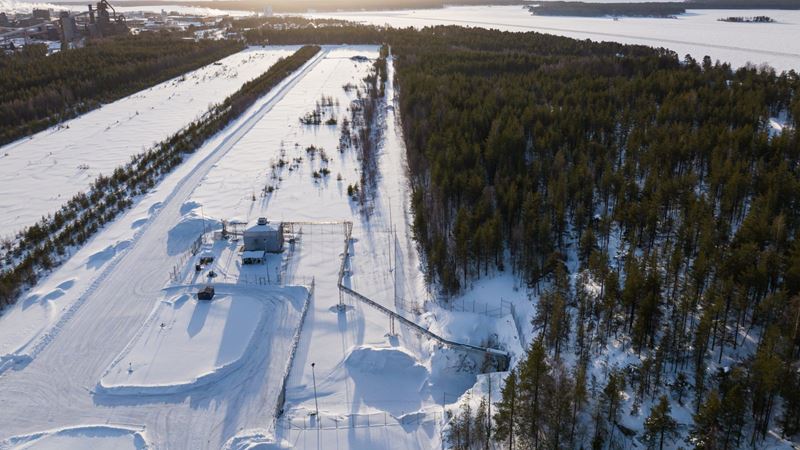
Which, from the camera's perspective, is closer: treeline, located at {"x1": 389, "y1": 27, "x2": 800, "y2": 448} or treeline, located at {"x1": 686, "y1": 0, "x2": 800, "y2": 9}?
treeline, located at {"x1": 389, "y1": 27, "x2": 800, "y2": 448}

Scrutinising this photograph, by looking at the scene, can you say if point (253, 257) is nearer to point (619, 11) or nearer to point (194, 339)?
point (194, 339)

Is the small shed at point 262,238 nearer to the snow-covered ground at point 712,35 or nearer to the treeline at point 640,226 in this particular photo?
the treeline at point 640,226

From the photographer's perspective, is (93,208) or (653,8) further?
(653,8)

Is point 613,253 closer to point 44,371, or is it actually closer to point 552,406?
point 552,406

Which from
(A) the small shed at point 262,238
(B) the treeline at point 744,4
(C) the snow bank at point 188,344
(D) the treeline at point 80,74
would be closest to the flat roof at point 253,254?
(A) the small shed at point 262,238

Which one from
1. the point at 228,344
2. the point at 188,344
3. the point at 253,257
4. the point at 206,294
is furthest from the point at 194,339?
the point at 253,257

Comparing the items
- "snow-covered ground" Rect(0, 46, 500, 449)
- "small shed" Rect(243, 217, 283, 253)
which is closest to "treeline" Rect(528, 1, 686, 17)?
"snow-covered ground" Rect(0, 46, 500, 449)

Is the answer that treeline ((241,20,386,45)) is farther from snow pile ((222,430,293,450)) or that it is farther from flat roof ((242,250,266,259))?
snow pile ((222,430,293,450))
